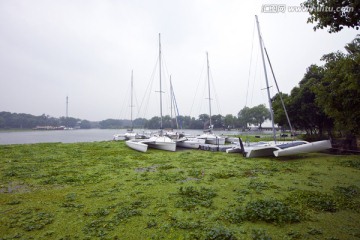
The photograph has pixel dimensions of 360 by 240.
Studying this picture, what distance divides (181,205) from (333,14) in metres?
6.80

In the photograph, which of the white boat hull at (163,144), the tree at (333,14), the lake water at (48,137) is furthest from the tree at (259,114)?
the tree at (333,14)

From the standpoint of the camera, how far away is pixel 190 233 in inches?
191

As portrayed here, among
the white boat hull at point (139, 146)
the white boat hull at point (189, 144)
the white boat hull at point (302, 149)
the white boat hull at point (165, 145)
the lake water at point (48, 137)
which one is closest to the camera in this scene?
the white boat hull at point (302, 149)

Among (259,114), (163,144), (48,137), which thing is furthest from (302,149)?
(259,114)

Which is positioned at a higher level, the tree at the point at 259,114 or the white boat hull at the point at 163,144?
the tree at the point at 259,114

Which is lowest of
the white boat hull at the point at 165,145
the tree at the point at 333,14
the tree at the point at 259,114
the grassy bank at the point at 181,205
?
the grassy bank at the point at 181,205

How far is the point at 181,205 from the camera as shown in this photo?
6664mm

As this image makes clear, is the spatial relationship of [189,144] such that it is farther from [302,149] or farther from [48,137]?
[48,137]

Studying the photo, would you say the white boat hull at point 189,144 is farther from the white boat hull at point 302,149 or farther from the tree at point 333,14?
the tree at point 333,14

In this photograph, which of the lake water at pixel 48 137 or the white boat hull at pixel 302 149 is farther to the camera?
the lake water at pixel 48 137

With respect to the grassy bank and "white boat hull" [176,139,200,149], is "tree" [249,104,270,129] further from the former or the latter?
the grassy bank

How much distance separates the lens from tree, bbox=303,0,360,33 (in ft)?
15.7

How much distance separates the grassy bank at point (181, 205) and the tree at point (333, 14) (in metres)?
5.01

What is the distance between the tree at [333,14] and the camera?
4.79 metres
